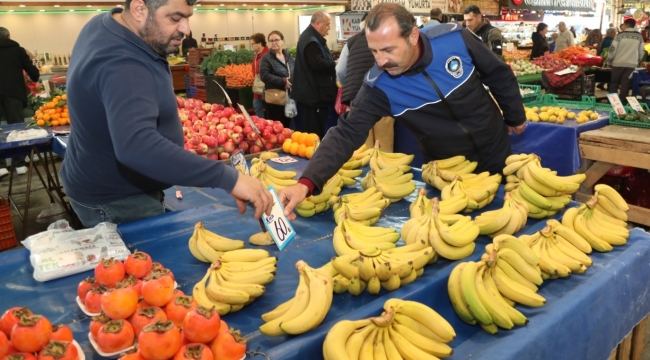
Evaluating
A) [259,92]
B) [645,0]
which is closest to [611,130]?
[259,92]

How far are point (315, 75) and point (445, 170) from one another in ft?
13.1

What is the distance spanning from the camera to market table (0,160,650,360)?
1488 mm

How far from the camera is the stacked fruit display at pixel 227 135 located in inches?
154

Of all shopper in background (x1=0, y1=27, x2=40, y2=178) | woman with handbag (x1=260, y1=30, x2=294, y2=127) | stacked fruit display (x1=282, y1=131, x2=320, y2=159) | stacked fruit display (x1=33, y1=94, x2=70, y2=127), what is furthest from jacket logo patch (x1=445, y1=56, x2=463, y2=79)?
shopper in background (x1=0, y1=27, x2=40, y2=178)

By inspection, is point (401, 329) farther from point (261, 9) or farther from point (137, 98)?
point (261, 9)

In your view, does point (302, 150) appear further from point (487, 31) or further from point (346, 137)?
point (487, 31)

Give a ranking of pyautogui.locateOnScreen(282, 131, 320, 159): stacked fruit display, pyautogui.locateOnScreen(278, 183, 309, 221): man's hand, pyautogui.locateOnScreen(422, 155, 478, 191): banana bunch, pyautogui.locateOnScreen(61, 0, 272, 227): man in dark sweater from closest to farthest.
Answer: pyautogui.locateOnScreen(61, 0, 272, 227): man in dark sweater < pyautogui.locateOnScreen(278, 183, 309, 221): man's hand < pyautogui.locateOnScreen(422, 155, 478, 191): banana bunch < pyautogui.locateOnScreen(282, 131, 320, 159): stacked fruit display

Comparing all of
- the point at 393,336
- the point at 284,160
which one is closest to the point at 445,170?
the point at 284,160

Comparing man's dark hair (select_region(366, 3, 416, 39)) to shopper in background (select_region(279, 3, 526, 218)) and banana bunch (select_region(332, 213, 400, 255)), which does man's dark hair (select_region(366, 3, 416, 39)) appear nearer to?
shopper in background (select_region(279, 3, 526, 218))

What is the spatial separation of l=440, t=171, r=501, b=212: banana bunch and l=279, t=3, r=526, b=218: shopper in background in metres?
0.41

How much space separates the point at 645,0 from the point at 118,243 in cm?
2890

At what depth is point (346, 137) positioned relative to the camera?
2.62 meters

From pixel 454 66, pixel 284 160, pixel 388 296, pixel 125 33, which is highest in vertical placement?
pixel 125 33

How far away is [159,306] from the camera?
4.60 ft
